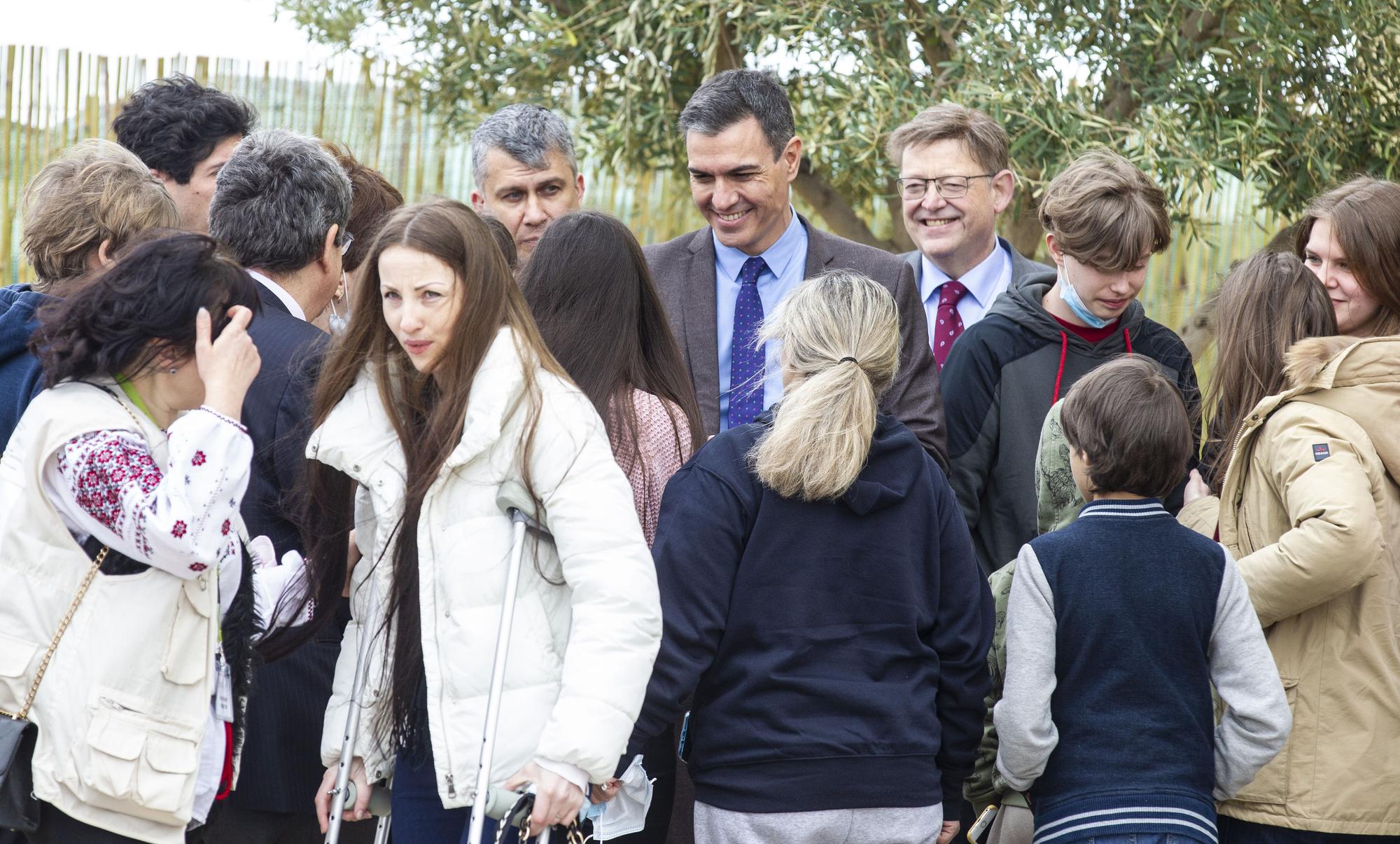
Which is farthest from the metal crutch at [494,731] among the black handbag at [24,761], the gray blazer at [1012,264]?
the gray blazer at [1012,264]

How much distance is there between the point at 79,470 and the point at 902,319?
2.21 meters

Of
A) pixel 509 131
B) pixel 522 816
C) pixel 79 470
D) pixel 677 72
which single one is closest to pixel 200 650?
pixel 79 470

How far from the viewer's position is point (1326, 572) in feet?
9.50

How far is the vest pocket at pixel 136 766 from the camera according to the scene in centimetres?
241

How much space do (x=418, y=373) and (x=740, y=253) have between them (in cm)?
152

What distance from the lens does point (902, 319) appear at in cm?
380

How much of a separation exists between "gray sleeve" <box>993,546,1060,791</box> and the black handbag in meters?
1.83

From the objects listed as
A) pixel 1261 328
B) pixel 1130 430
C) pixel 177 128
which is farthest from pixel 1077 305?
pixel 177 128

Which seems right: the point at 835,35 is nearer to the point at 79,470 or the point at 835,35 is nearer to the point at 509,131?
the point at 509,131

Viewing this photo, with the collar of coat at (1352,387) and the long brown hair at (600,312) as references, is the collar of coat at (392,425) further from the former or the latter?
the collar of coat at (1352,387)

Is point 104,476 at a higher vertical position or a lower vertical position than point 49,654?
higher

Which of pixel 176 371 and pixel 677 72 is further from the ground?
pixel 677 72

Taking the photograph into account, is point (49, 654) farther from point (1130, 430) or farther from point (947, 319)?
point (947, 319)

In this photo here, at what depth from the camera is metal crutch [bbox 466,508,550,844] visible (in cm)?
240
